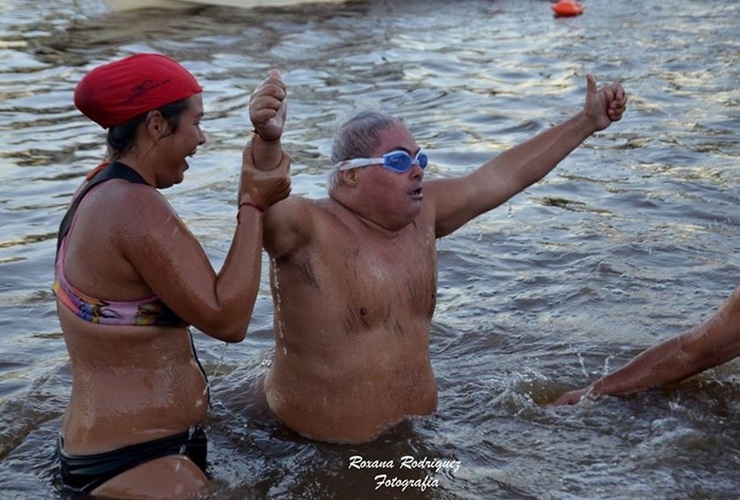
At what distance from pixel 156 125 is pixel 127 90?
0.17 metres

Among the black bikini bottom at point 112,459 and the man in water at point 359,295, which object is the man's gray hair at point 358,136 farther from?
the black bikini bottom at point 112,459

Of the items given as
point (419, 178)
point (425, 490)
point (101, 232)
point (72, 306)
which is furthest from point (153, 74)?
point (425, 490)

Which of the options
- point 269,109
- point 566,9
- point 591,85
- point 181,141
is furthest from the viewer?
point 566,9

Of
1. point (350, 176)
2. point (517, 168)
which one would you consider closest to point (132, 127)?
point (350, 176)

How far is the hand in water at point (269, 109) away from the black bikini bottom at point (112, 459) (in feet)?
4.18

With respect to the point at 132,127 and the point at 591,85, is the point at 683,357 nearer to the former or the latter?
the point at 591,85

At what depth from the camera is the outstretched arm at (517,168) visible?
5.60 meters

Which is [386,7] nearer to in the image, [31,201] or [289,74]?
[289,74]

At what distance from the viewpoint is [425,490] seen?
5.02 meters

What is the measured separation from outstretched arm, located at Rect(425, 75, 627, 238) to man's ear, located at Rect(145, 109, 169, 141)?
1576 mm

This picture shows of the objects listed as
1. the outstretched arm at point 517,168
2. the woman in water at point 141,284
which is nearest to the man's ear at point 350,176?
the outstretched arm at point 517,168

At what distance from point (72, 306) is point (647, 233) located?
5.36 metres

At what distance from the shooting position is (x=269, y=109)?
4.19 metres

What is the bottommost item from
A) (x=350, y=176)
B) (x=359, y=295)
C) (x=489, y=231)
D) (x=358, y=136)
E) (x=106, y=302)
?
(x=489, y=231)
